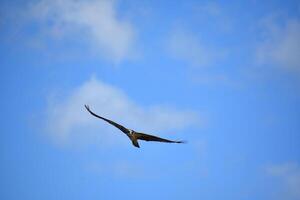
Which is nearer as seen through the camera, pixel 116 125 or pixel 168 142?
pixel 168 142

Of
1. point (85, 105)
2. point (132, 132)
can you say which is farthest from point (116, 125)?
point (85, 105)

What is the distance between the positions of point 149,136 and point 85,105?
388 cm

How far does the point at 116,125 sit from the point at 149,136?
2.01 meters

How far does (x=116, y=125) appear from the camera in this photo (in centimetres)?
3178

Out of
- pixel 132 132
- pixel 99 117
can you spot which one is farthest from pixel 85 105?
pixel 132 132

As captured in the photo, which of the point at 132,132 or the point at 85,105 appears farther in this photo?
the point at 132,132

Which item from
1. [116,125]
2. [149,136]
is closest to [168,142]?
[149,136]

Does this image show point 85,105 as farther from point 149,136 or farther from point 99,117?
point 149,136

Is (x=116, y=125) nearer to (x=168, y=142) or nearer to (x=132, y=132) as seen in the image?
(x=132, y=132)

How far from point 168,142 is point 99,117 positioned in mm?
3773

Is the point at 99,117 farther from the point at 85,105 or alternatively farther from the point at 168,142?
the point at 168,142

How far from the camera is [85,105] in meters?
29.5

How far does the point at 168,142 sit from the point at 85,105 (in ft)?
14.9

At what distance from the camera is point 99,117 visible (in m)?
30.4
